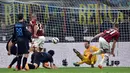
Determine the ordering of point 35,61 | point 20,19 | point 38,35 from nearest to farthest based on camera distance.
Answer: point 20,19
point 35,61
point 38,35

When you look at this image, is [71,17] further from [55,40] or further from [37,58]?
[37,58]

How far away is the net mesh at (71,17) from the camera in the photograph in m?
24.7

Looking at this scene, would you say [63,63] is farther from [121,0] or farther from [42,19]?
[121,0]

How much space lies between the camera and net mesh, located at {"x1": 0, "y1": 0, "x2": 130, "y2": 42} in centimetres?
2467

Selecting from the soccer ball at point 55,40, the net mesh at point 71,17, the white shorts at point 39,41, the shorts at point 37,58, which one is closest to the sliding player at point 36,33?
the white shorts at point 39,41

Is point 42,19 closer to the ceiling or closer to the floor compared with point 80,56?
closer to the ceiling

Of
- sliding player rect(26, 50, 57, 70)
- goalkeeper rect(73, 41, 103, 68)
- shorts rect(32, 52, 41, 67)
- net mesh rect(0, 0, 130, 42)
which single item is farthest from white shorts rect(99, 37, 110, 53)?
net mesh rect(0, 0, 130, 42)

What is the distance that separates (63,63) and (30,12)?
8.25ft

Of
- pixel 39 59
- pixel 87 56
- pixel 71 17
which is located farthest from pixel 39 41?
pixel 71 17

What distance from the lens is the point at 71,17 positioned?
82.0 feet

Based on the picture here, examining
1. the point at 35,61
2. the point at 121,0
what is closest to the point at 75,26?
the point at 121,0

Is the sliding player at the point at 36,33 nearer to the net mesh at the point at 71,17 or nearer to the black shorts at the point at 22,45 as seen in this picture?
the net mesh at the point at 71,17

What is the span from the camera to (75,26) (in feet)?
82.3

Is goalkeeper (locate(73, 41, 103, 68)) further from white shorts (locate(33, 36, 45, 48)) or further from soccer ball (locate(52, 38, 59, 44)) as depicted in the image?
white shorts (locate(33, 36, 45, 48))
